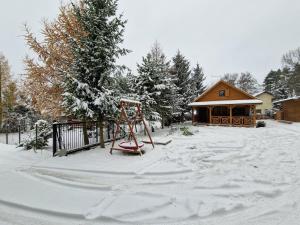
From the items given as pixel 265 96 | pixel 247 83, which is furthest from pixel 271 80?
pixel 265 96

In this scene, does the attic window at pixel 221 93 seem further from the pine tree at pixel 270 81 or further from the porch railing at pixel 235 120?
the pine tree at pixel 270 81

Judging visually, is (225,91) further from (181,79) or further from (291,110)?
(291,110)

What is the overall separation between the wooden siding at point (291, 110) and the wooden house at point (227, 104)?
5760mm

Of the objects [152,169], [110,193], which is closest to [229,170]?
[152,169]

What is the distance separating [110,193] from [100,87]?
5.22m

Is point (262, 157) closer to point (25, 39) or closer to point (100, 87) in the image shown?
point (100, 87)

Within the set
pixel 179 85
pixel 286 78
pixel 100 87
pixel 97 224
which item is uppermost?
pixel 286 78

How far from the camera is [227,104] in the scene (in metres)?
20.8

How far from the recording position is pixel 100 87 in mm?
8531

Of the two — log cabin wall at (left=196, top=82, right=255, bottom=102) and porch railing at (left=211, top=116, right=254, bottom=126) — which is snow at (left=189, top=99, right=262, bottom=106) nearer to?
log cabin wall at (left=196, top=82, right=255, bottom=102)

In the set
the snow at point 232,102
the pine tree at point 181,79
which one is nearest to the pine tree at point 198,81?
the pine tree at point 181,79

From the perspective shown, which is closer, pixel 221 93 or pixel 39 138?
pixel 39 138

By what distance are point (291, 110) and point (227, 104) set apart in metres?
10.6

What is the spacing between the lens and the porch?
20766 mm
